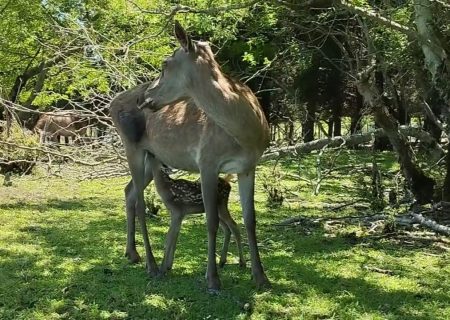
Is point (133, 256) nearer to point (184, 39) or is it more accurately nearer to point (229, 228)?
point (229, 228)

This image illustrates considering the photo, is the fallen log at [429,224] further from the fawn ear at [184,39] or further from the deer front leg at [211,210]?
the fawn ear at [184,39]

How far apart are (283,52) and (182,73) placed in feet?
18.6

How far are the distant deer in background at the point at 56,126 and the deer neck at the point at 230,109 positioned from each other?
17.0 feet

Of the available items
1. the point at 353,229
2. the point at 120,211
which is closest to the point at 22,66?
the point at 120,211

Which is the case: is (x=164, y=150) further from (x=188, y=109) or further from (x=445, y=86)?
(x=445, y=86)

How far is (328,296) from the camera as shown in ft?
19.7

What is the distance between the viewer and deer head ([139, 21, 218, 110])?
5.93 m


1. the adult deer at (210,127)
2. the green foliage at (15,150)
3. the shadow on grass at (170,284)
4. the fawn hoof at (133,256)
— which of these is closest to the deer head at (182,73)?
the adult deer at (210,127)

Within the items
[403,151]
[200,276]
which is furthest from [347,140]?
[200,276]

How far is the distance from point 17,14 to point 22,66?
2.63 metres

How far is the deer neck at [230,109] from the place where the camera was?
5.82m

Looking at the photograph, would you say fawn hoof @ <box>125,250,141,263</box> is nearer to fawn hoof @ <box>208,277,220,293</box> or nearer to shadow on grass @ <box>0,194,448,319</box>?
shadow on grass @ <box>0,194,448,319</box>

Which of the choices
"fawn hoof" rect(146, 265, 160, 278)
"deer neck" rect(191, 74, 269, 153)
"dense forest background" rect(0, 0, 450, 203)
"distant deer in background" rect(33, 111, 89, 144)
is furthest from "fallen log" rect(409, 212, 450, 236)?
"distant deer in background" rect(33, 111, 89, 144)

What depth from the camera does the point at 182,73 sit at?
6.01 meters
